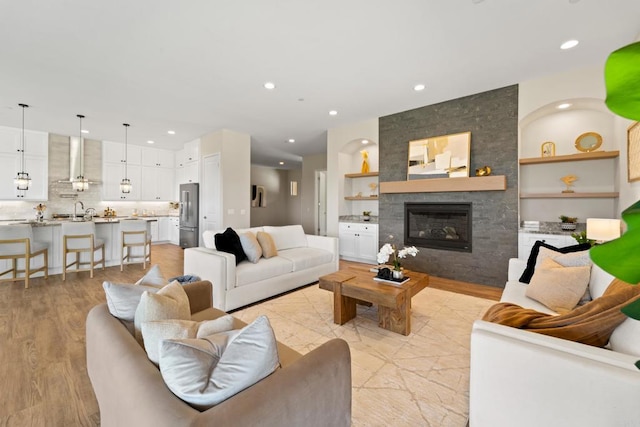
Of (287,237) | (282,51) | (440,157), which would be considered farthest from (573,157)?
(287,237)

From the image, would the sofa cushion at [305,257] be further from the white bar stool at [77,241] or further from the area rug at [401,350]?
the white bar stool at [77,241]

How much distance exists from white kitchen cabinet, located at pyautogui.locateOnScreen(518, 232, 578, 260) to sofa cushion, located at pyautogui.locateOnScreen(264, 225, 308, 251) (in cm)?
310

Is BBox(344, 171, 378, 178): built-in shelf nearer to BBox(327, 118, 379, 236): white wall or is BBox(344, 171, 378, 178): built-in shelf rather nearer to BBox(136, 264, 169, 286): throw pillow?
BBox(327, 118, 379, 236): white wall

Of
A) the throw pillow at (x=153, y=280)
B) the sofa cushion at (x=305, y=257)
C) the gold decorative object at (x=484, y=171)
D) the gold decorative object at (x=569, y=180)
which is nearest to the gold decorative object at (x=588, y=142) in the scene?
the gold decorative object at (x=569, y=180)

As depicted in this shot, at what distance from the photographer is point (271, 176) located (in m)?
10.9

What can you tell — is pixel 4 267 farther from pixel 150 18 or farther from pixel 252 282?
pixel 150 18

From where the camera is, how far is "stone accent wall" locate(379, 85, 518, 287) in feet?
12.6

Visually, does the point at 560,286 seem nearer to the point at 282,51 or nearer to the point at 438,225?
the point at 438,225

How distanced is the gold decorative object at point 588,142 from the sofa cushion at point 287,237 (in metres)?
4.11

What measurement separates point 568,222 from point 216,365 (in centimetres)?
466

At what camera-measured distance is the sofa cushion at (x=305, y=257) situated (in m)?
3.67

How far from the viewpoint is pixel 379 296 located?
2385mm

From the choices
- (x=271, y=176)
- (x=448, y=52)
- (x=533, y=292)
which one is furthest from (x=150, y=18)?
(x=271, y=176)

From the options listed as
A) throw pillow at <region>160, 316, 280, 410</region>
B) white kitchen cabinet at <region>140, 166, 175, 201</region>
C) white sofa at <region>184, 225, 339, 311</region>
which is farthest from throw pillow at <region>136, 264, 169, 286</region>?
white kitchen cabinet at <region>140, 166, 175, 201</region>
